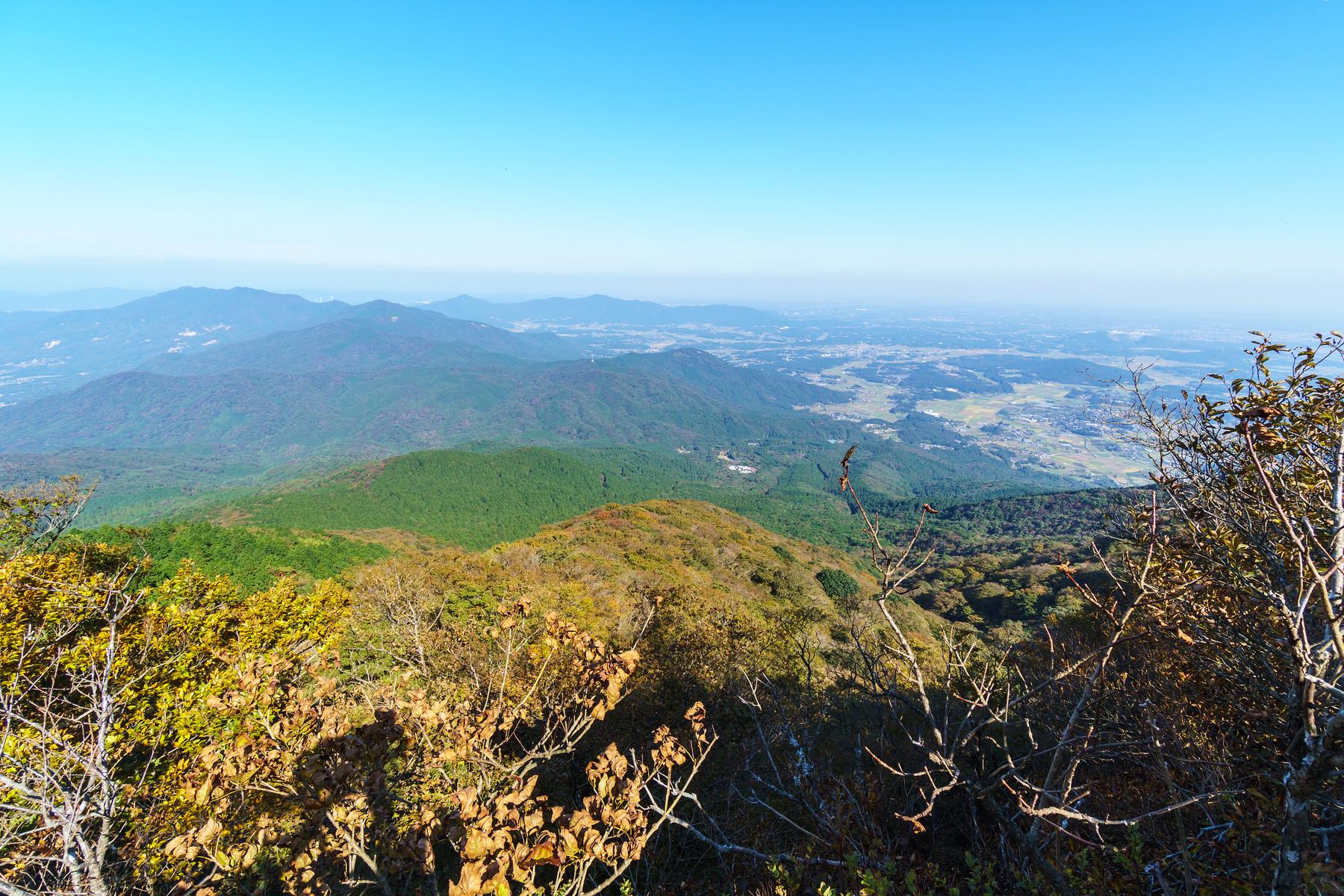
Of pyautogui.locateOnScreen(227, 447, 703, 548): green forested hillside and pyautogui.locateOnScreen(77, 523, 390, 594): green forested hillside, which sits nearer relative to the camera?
pyautogui.locateOnScreen(77, 523, 390, 594): green forested hillside

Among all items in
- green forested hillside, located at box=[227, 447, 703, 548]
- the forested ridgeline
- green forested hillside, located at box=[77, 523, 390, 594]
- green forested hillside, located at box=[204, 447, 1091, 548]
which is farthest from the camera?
green forested hillside, located at box=[204, 447, 1091, 548]

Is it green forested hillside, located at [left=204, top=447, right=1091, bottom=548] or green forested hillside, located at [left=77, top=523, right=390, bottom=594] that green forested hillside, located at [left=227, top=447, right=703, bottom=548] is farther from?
green forested hillside, located at [left=77, top=523, right=390, bottom=594]

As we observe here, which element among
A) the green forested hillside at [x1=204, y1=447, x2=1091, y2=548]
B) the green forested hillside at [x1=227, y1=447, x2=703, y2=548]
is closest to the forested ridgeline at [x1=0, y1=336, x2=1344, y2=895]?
the green forested hillside at [x1=204, y1=447, x2=1091, y2=548]

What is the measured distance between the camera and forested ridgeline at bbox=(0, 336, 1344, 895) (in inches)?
172

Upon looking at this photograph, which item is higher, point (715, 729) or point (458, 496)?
point (715, 729)

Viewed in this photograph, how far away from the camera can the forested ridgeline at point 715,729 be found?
437cm

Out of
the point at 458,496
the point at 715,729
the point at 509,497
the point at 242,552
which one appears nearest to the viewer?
the point at 715,729

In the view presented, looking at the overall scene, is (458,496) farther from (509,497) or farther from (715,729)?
(715,729)

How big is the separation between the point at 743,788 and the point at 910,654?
11.3 metres

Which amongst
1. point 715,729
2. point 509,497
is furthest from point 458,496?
point 715,729

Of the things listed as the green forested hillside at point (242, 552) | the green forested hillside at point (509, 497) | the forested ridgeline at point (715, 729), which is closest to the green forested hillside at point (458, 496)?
the green forested hillside at point (509, 497)

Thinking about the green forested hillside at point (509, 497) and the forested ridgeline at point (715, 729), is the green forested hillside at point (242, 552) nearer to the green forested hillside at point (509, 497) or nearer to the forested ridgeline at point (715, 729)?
the forested ridgeline at point (715, 729)

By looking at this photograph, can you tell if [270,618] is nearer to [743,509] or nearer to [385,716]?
[385,716]

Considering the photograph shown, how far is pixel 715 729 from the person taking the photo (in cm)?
1294
